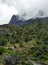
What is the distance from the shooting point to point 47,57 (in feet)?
641

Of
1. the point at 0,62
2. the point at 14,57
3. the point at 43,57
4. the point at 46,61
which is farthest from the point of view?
the point at 43,57

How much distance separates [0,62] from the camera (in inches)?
4651

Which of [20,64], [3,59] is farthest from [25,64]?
[3,59]

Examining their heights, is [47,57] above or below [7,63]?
below

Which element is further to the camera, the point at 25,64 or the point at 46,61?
the point at 46,61

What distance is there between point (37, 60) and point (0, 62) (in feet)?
246

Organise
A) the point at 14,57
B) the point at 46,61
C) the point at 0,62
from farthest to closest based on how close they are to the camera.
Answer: the point at 46,61
the point at 14,57
the point at 0,62

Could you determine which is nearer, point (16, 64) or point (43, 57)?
point (16, 64)

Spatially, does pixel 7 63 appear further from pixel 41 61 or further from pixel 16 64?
pixel 41 61

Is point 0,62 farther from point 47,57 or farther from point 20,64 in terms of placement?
point 47,57

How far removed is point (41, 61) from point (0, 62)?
73194 mm

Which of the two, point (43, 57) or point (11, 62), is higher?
point (11, 62)

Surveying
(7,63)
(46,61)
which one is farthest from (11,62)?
(46,61)

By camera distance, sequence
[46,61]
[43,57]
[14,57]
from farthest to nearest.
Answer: [43,57]
[46,61]
[14,57]
